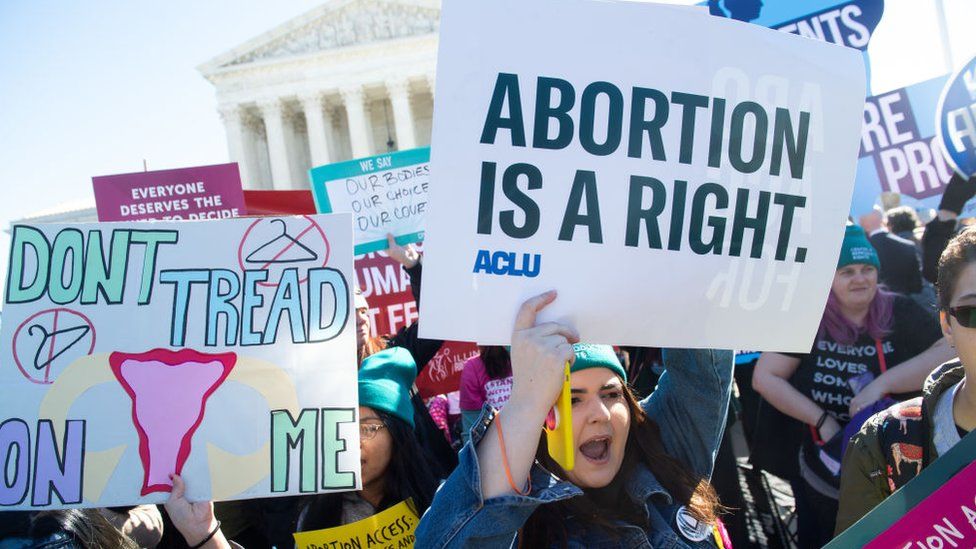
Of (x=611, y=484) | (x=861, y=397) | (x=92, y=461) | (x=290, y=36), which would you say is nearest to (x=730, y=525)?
(x=861, y=397)

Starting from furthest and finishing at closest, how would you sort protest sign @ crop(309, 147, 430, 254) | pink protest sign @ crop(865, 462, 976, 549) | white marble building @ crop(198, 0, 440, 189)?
1. white marble building @ crop(198, 0, 440, 189)
2. protest sign @ crop(309, 147, 430, 254)
3. pink protest sign @ crop(865, 462, 976, 549)

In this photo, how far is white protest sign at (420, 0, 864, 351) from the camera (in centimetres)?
155

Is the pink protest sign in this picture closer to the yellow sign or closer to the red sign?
the yellow sign

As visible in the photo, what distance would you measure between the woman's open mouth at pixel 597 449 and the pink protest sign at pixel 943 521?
28.3 inches

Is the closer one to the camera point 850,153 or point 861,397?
point 850,153

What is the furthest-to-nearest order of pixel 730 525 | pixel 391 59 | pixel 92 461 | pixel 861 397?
pixel 391 59
pixel 730 525
pixel 861 397
pixel 92 461

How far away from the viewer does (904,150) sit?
450 cm

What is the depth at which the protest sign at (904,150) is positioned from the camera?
4.34 meters

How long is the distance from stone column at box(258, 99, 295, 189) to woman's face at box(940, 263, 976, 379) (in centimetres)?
4066

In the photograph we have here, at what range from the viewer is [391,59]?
40531 mm

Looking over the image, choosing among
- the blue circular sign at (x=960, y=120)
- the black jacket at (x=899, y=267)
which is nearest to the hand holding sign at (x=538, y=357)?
the black jacket at (x=899, y=267)

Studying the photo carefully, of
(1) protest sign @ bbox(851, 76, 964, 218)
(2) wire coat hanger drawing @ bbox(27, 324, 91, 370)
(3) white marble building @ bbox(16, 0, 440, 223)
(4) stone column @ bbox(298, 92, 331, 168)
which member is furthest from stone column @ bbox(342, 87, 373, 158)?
(2) wire coat hanger drawing @ bbox(27, 324, 91, 370)

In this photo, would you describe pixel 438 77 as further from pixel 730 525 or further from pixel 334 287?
pixel 730 525

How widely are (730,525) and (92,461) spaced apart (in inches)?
127
